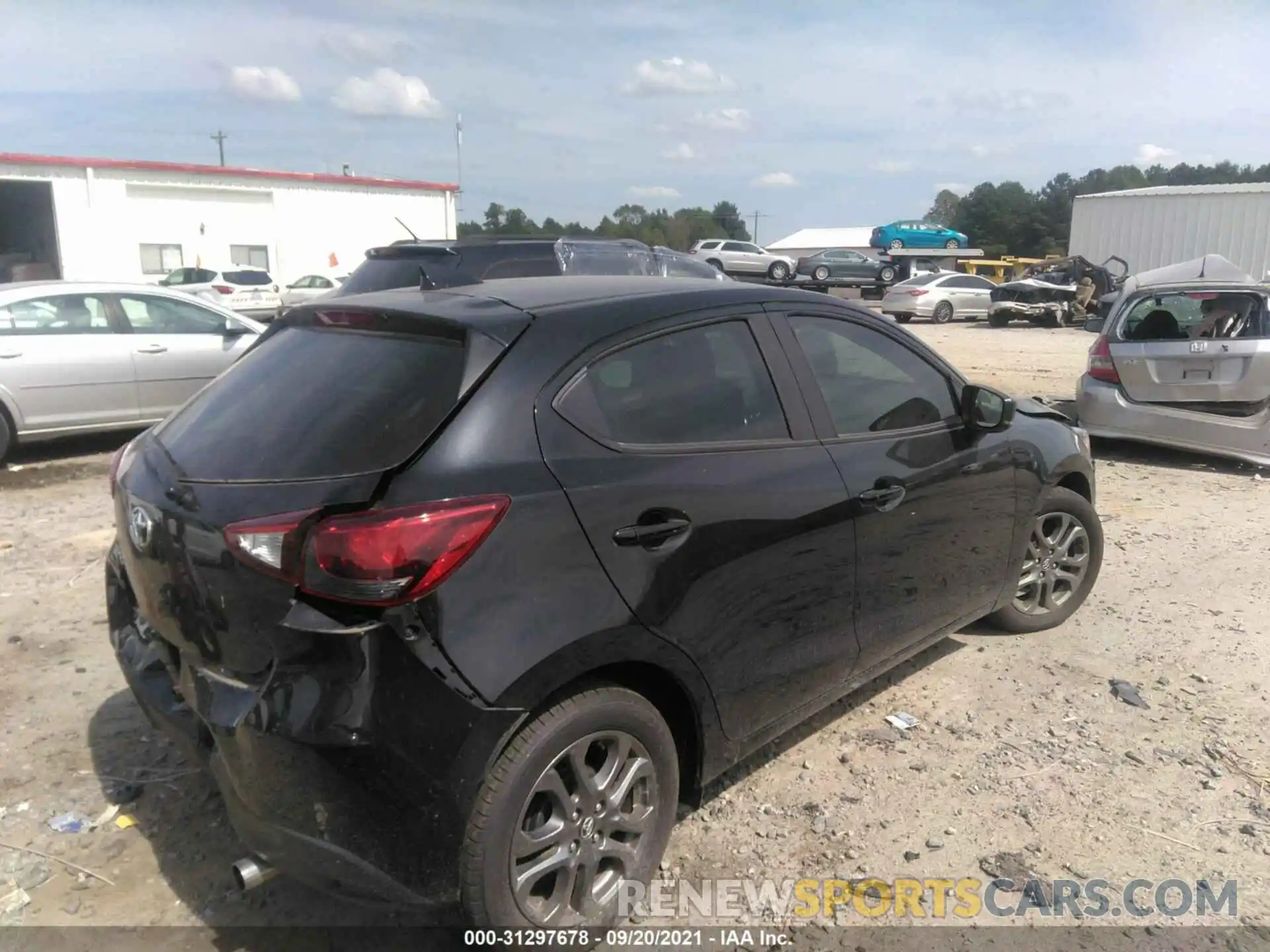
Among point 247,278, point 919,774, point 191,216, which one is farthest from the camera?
point 191,216

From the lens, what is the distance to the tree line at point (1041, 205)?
85.9m

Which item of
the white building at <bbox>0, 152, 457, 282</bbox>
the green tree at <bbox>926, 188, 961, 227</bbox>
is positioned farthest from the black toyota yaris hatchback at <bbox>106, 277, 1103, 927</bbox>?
the green tree at <bbox>926, 188, 961, 227</bbox>

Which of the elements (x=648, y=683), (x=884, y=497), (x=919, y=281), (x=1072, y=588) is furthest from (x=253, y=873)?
(x=919, y=281)

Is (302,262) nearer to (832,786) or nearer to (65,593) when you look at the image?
(65,593)

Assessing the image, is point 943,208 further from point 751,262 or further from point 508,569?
point 508,569

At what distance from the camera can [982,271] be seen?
4575cm

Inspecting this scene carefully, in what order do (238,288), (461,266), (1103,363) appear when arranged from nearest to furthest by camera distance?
1. (461,266)
2. (1103,363)
3. (238,288)

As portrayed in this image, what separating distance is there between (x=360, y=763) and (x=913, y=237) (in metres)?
44.7

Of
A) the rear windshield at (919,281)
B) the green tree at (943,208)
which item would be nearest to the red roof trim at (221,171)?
the rear windshield at (919,281)

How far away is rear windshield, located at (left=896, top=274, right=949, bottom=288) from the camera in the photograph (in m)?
28.7

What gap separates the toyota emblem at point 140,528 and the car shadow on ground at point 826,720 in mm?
1838

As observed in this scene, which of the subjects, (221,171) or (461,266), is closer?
(461,266)

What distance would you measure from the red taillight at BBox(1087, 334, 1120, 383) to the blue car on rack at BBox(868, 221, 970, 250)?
35597 millimetres

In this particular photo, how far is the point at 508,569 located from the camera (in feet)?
7.58
